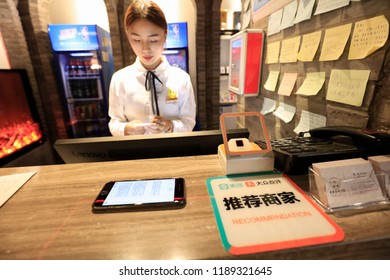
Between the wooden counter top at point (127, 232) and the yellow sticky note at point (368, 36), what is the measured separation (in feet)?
1.84

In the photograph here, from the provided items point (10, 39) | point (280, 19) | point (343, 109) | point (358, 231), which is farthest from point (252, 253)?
point (10, 39)

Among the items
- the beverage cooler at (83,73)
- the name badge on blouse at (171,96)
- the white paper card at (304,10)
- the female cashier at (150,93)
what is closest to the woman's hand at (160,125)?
the female cashier at (150,93)

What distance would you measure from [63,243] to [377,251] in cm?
63

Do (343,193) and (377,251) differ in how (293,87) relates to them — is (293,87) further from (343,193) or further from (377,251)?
(377,251)

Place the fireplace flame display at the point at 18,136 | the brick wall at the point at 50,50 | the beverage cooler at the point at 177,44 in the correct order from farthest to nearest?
the beverage cooler at the point at 177,44
the brick wall at the point at 50,50
the fireplace flame display at the point at 18,136

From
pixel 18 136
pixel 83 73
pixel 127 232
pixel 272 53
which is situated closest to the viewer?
pixel 127 232

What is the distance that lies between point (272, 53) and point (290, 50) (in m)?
0.23

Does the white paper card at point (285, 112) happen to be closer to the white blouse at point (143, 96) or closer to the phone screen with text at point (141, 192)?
the white blouse at point (143, 96)

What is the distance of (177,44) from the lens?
2928 mm

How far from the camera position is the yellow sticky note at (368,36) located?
26.4 inches

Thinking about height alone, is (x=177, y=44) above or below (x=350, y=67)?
above

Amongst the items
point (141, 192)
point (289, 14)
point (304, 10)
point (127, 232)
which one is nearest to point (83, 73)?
point (289, 14)

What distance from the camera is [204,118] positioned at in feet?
11.4

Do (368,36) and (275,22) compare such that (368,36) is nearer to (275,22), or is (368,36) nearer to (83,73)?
(275,22)
